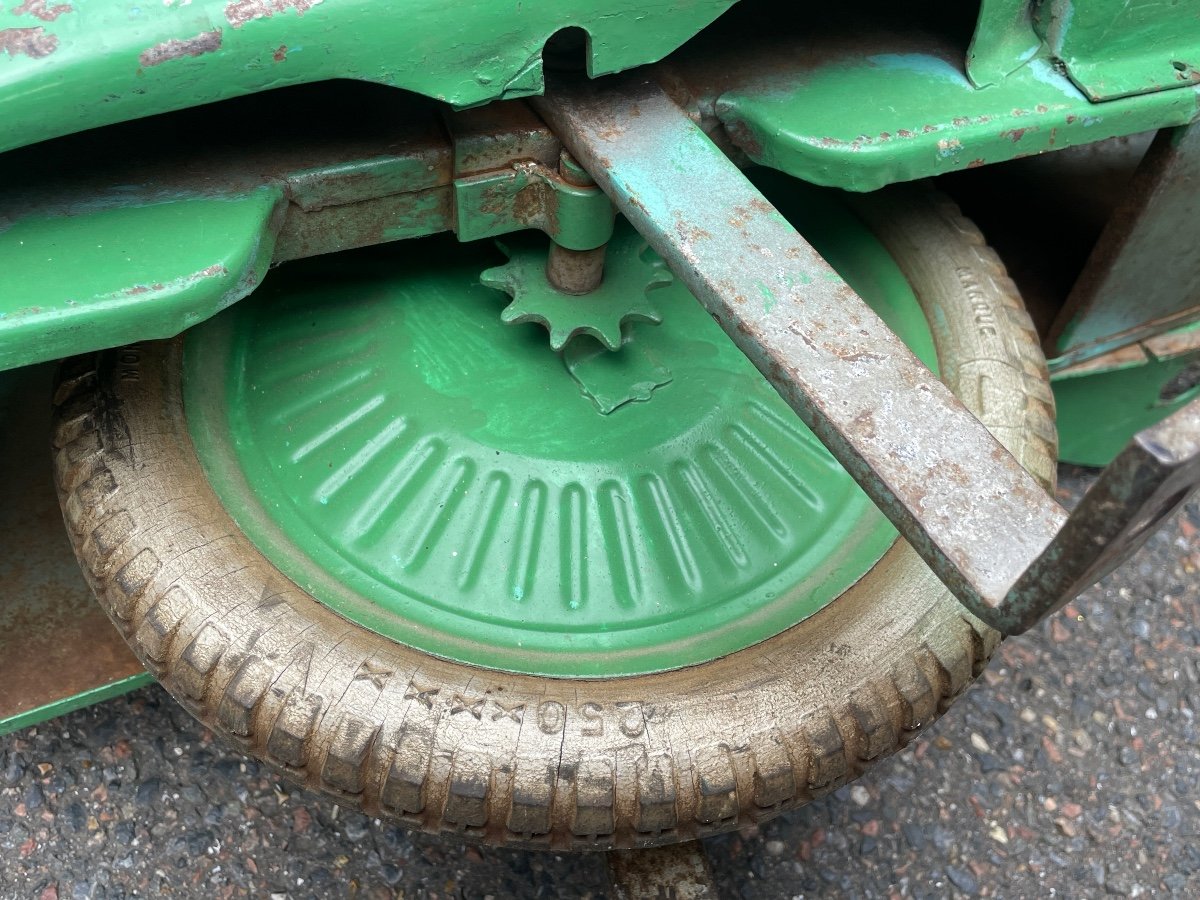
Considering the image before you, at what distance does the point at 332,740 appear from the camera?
1.01 m

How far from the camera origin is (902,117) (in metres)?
1.15

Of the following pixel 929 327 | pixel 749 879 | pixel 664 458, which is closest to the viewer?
pixel 664 458

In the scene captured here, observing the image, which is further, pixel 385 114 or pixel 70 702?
pixel 70 702

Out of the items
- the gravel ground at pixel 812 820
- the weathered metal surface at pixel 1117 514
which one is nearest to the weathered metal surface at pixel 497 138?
the weathered metal surface at pixel 1117 514

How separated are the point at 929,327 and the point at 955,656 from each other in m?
0.47

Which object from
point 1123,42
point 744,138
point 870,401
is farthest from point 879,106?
point 870,401

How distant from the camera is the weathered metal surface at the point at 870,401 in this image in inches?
25.0

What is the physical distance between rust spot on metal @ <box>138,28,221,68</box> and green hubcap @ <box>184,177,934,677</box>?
0.44 metres

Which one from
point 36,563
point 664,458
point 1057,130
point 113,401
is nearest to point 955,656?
point 664,458

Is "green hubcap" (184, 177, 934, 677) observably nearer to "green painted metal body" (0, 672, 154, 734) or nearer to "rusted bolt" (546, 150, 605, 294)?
"rusted bolt" (546, 150, 605, 294)

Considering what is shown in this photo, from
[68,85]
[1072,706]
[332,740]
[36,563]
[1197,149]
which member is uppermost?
[68,85]

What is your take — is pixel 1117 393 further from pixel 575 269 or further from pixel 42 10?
pixel 42 10

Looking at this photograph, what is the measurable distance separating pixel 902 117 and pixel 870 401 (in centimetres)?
49

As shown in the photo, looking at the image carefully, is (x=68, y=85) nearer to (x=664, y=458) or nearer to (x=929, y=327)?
(x=664, y=458)
